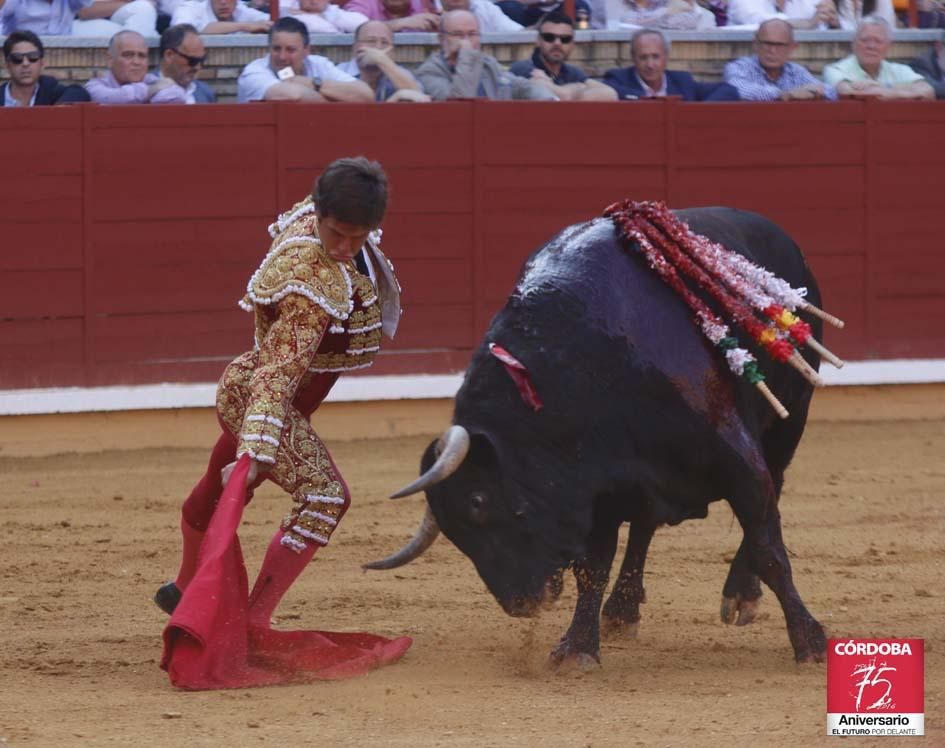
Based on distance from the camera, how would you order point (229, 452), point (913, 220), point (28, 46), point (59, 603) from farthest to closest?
point (913, 220), point (28, 46), point (59, 603), point (229, 452)

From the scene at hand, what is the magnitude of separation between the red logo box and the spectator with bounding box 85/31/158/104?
16.3 feet

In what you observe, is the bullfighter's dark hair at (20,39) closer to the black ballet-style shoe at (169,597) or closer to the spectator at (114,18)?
the spectator at (114,18)

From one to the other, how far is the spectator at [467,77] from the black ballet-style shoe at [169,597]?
4308 mm

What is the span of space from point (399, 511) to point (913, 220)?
367 centimetres

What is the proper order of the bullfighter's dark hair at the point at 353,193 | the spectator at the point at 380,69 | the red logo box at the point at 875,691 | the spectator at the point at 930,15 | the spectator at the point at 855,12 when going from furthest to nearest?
the spectator at the point at 930,15 → the spectator at the point at 855,12 → the spectator at the point at 380,69 → the bullfighter's dark hair at the point at 353,193 → the red logo box at the point at 875,691

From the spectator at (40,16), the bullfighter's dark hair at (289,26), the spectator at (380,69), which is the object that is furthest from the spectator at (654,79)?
the spectator at (40,16)

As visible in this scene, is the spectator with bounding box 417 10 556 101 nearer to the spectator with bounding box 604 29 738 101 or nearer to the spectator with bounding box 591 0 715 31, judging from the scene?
the spectator with bounding box 604 29 738 101

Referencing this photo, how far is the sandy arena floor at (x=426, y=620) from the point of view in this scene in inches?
155

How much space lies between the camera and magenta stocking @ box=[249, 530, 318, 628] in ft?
14.7

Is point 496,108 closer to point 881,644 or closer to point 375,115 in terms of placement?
point 375,115

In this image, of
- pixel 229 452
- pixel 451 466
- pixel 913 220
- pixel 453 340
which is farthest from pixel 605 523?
pixel 913 220

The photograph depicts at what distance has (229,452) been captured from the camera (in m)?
4.65

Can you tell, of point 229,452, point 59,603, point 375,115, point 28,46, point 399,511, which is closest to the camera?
point 229,452

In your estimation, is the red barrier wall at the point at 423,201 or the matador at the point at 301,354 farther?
the red barrier wall at the point at 423,201
